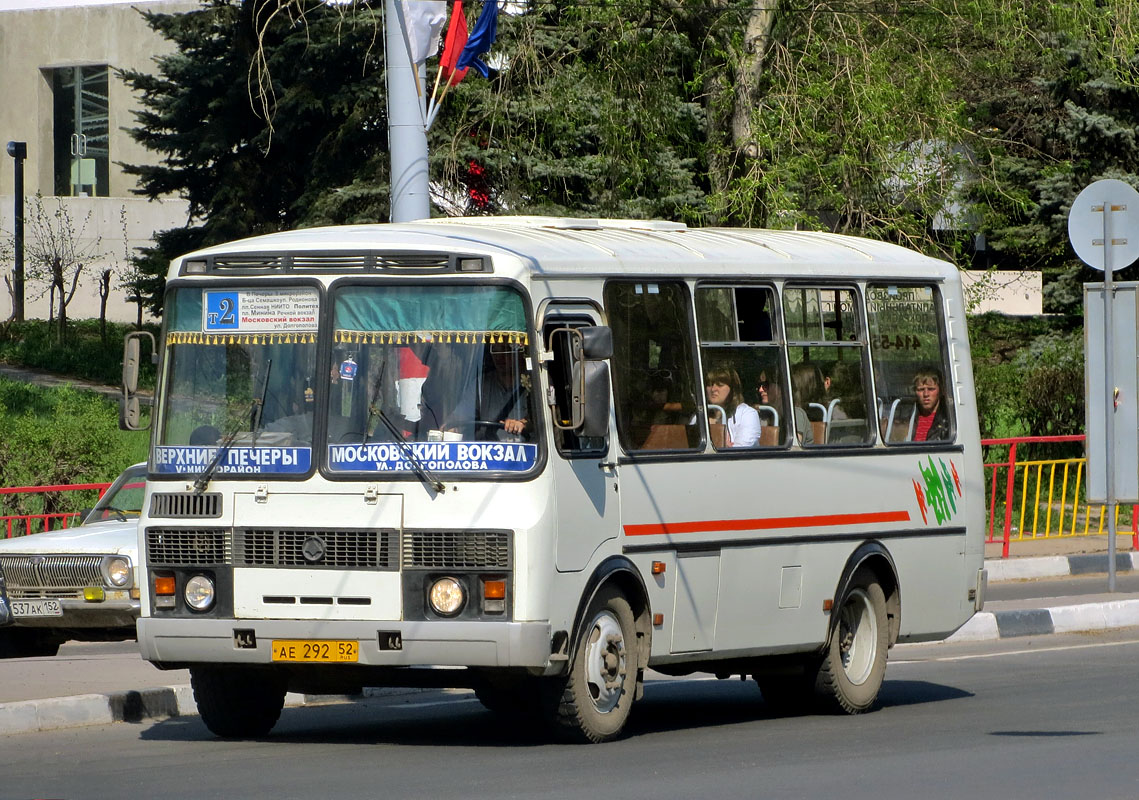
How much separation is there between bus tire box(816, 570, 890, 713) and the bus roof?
193 centimetres

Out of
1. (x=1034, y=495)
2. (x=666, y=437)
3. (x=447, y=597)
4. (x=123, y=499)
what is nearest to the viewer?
Answer: (x=447, y=597)

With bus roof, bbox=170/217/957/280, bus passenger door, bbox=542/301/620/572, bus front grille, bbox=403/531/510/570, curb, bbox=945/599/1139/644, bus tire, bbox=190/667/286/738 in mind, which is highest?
bus roof, bbox=170/217/957/280

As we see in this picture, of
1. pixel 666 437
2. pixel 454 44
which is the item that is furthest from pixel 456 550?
pixel 454 44

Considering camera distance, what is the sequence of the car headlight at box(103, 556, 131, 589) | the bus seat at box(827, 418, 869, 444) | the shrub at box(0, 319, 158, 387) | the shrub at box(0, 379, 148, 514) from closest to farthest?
the bus seat at box(827, 418, 869, 444)
the car headlight at box(103, 556, 131, 589)
the shrub at box(0, 379, 148, 514)
the shrub at box(0, 319, 158, 387)

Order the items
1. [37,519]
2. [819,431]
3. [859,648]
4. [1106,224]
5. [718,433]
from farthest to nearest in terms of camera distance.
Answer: [37,519] → [1106,224] → [859,648] → [819,431] → [718,433]

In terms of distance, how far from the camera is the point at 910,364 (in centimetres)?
1178

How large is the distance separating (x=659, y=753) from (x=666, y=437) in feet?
5.60

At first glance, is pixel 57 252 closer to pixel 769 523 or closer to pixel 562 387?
pixel 769 523

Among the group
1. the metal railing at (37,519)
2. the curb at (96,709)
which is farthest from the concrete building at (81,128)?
the curb at (96,709)

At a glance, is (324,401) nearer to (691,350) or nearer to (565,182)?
(691,350)

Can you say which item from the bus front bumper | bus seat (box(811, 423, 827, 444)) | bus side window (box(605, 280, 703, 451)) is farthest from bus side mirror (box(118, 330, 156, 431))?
bus seat (box(811, 423, 827, 444))

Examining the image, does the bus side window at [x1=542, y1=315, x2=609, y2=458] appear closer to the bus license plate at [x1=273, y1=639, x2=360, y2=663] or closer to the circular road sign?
the bus license plate at [x1=273, y1=639, x2=360, y2=663]

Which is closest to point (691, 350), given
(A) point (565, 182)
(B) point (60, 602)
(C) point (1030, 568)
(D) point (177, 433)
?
(D) point (177, 433)

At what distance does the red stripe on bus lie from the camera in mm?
9672
